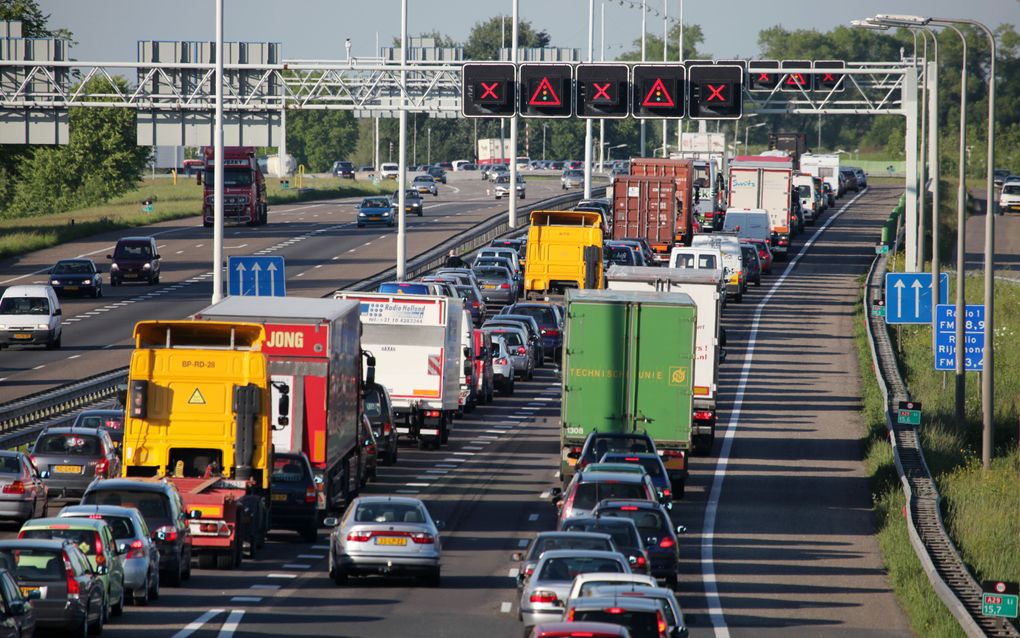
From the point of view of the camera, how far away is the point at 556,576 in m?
20.8

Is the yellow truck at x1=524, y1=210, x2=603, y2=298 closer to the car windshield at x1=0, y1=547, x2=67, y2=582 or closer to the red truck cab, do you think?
the red truck cab

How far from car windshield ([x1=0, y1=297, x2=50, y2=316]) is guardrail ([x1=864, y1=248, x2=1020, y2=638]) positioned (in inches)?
944

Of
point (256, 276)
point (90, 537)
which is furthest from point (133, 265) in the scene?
point (90, 537)

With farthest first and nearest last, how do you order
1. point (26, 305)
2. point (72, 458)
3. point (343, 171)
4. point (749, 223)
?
point (343, 171) → point (749, 223) → point (26, 305) → point (72, 458)

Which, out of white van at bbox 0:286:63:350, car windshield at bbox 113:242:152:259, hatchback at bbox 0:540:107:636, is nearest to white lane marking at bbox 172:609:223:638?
hatchback at bbox 0:540:107:636

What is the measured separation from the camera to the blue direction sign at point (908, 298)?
149 ft

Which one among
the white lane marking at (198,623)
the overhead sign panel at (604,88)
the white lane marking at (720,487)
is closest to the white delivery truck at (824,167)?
the white lane marking at (720,487)

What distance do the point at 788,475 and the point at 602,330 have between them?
6171mm

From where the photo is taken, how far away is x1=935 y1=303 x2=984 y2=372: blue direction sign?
39.2m

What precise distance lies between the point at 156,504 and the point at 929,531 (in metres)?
11.9

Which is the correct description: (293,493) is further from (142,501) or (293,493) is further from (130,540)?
(130,540)

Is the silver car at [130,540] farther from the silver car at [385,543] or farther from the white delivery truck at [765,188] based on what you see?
the white delivery truck at [765,188]

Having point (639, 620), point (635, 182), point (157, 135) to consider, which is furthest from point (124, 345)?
point (639, 620)

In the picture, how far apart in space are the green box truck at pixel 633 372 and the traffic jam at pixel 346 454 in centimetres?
4
